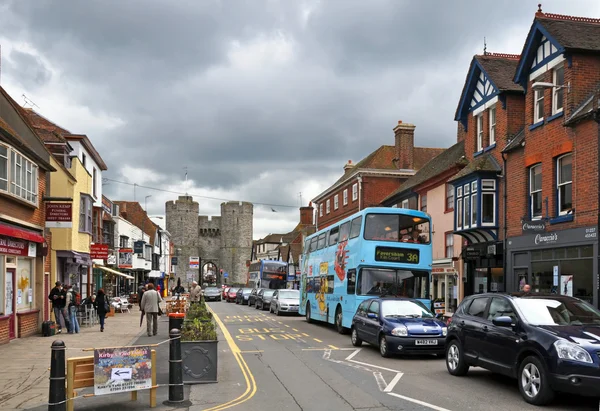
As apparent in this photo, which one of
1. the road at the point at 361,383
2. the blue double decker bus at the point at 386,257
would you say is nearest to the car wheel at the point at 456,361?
the road at the point at 361,383

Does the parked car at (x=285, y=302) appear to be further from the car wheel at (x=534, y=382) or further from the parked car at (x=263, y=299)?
the car wheel at (x=534, y=382)

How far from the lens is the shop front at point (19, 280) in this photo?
1720 centimetres

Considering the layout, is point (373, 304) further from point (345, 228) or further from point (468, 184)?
point (468, 184)

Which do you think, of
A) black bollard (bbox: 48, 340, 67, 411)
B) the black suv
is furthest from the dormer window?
black bollard (bbox: 48, 340, 67, 411)

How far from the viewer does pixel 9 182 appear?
17.0 m

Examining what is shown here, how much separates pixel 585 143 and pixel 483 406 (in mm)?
11869

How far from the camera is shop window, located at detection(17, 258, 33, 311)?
18984 mm

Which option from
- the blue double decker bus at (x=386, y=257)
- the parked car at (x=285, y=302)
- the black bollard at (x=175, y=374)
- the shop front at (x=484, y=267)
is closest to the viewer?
the black bollard at (x=175, y=374)

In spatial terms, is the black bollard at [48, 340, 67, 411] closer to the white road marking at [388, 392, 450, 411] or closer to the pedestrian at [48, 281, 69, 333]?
the white road marking at [388, 392, 450, 411]

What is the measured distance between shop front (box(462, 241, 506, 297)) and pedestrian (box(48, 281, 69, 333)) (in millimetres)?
15335

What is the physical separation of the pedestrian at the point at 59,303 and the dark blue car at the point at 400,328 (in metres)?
10.2

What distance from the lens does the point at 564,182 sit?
62.7 feet

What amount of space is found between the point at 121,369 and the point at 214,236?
327 feet

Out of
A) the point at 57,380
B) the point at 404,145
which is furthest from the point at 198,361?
the point at 404,145
